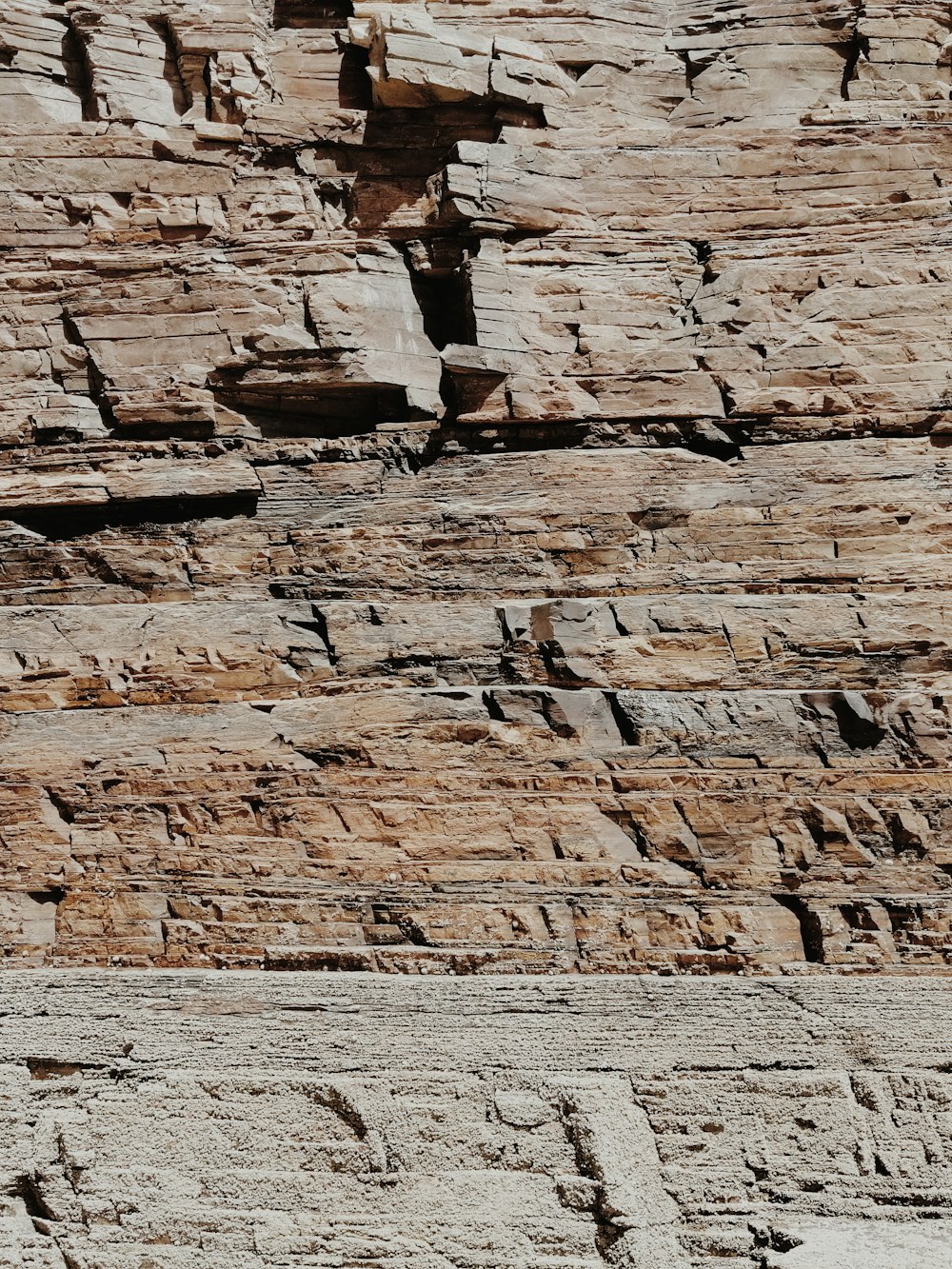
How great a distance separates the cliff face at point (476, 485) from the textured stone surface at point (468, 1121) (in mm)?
275

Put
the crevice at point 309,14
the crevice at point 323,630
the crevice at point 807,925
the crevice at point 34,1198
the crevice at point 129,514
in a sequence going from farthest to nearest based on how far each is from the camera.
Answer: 1. the crevice at point 309,14
2. the crevice at point 129,514
3. the crevice at point 323,630
4. the crevice at point 807,925
5. the crevice at point 34,1198

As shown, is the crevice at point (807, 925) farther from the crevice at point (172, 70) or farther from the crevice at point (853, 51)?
the crevice at point (172, 70)

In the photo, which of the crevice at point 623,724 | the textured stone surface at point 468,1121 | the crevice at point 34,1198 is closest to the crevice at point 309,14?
the crevice at point 623,724

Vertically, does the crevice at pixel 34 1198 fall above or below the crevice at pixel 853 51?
below

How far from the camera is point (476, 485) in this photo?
23.7ft

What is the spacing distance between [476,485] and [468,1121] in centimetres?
375

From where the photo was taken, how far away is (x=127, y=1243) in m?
5.82

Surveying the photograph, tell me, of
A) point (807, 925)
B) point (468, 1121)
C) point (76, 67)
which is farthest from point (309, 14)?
point (468, 1121)

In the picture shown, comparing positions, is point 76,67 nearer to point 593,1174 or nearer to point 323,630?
point 323,630

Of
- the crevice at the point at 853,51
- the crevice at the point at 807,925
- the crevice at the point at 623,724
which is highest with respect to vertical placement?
the crevice at the point at 853,51

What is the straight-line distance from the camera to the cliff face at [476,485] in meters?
6.36

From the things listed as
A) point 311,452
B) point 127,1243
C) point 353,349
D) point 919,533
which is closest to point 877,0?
point 919,533

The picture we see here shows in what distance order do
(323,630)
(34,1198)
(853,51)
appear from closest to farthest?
(34,1198) → (323,630) → (853,51)

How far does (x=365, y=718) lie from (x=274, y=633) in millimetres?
824
